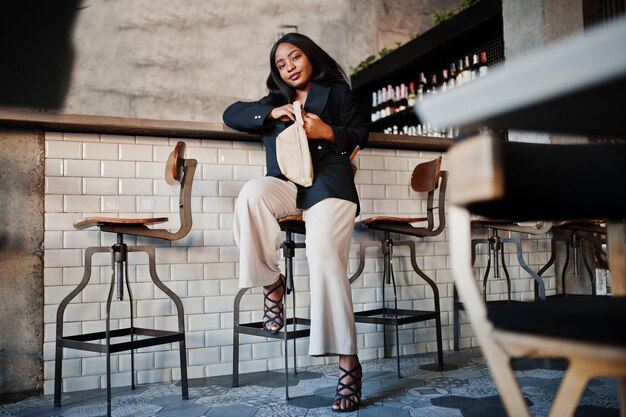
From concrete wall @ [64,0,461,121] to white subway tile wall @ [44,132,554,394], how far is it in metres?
3.55

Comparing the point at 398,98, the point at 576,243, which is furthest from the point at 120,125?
the point at 398,98

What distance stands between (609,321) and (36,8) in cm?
664

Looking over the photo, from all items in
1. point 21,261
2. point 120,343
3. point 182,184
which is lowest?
point 120,343

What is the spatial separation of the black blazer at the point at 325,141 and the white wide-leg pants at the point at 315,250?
6 centimetres

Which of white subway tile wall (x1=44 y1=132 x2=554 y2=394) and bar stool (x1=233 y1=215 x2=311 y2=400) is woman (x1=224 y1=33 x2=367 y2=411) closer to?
bar stool (x1=233 y1=215 x2=311 y2=400)

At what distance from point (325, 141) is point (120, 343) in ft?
3.87

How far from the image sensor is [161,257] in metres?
2.87

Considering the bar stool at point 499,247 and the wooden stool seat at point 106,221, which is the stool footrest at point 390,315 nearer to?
the bar stool at point 499,247

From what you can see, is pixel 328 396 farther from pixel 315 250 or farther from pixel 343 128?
pixel 343 128

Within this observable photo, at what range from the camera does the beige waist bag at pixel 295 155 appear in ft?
7.60

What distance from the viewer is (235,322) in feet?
9.01

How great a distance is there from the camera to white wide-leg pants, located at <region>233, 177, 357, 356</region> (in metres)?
2.21

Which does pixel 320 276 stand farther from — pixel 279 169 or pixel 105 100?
pixel 105 100

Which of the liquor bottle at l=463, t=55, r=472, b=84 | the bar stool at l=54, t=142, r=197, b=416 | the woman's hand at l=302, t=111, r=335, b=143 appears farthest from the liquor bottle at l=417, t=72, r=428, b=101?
the bar stool at l=54, t=142, r=197, b=416
